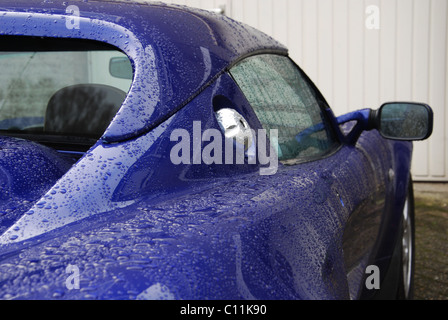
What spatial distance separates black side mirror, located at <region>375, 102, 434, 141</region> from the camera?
2.38 m

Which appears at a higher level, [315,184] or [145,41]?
[145,41]

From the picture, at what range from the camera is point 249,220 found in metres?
1.09

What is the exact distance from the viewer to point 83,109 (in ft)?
6.17

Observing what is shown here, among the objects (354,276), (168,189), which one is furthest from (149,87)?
(354,276)

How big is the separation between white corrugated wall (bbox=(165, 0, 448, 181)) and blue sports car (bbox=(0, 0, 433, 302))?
4.86 meters

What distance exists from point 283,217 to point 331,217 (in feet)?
0.94

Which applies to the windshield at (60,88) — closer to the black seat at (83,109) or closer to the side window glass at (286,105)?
the black seat at (83,109)

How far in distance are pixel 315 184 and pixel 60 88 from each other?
99cm

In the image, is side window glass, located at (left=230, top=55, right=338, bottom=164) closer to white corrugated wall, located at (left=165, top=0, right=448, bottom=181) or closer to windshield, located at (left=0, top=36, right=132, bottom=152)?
windshield, located at (left=0, top=36, right=132, bottom=152)

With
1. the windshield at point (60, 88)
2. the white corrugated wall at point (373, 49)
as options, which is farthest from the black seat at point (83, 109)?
the white corrugated wall at point (373, 49)

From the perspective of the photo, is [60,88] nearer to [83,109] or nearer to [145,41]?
[83,109]

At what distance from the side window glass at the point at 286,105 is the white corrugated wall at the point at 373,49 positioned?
4.65 meters

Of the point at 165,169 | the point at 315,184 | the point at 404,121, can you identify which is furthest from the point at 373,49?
the point at 165,169

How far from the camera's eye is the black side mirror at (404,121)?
2.38 metres
